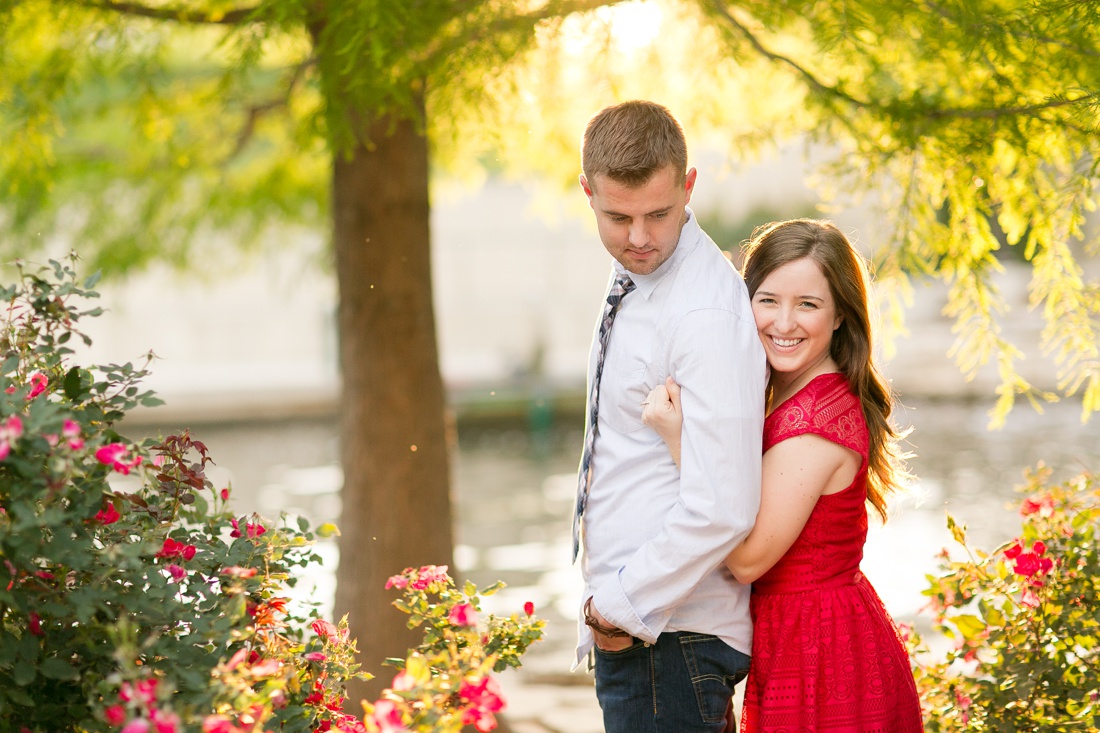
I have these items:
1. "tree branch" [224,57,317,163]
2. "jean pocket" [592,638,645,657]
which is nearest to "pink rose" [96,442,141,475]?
"jean pocket" [592,638,645,657]

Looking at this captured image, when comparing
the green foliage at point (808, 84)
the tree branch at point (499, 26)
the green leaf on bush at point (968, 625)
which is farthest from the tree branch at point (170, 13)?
the green leaf on bush at point (968, 625)

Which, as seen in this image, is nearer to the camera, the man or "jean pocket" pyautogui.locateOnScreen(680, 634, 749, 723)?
the man

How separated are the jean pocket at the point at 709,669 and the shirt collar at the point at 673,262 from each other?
0.74 meters

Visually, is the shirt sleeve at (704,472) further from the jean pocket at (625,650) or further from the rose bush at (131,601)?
the rose bush at (131,601)

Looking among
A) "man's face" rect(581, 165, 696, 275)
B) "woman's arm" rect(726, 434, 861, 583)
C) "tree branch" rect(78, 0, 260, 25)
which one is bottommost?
"woman's arm" rect(726, 434, 861, 583)

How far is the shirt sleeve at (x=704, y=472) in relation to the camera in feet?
6.95

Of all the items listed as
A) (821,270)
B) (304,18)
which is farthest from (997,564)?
(304,18)

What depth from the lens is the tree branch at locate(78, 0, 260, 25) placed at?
3.64 metres

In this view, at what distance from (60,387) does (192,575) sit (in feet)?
1.72

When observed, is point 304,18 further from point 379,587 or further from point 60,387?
point 379,587

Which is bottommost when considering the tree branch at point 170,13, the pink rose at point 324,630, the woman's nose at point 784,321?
the pink rose at point 324,630

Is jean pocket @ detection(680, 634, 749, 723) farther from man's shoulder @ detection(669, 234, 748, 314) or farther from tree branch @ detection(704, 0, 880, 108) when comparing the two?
tree branch @ detection(704, 0, 880, 108)

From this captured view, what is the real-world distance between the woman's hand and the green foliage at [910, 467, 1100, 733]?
101cm

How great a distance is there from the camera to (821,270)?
241 centimetres
